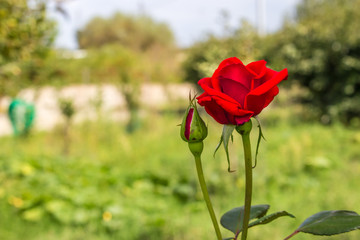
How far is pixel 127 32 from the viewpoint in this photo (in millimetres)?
36938

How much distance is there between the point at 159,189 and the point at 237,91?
363 centimetres

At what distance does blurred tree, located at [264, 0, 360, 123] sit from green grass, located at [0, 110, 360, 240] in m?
1.65

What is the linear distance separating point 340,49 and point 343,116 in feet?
4.02

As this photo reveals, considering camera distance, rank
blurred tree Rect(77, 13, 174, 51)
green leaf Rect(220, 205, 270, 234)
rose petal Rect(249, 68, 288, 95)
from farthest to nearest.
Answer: blurred tree Rect(77, 13, 174, 51), green leaf Rect(220, 205, 270, 234), rose petal Rect(249, 68, 288, 95)

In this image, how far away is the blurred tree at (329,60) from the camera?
7539mm

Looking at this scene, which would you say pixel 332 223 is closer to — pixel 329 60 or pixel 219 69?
pixel 219 69

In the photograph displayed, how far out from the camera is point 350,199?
3.31 meters

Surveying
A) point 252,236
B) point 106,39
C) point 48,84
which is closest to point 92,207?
point 252,236

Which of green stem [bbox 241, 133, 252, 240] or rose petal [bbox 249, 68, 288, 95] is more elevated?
rose petal [bbox 249, 68, 288, 95]

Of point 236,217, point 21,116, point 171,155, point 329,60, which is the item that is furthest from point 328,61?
point 236,217

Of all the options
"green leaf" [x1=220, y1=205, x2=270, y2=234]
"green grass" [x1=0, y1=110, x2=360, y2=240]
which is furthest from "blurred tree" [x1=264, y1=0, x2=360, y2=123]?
"green leaf" [x1=220, y1=205, x2=270, y2=234]

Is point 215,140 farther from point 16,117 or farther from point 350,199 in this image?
point 16,117

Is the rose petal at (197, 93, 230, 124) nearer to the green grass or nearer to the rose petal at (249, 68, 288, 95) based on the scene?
the rose petal at (249, 68, 288, 95)

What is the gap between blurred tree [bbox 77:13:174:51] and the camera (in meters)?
36.7
